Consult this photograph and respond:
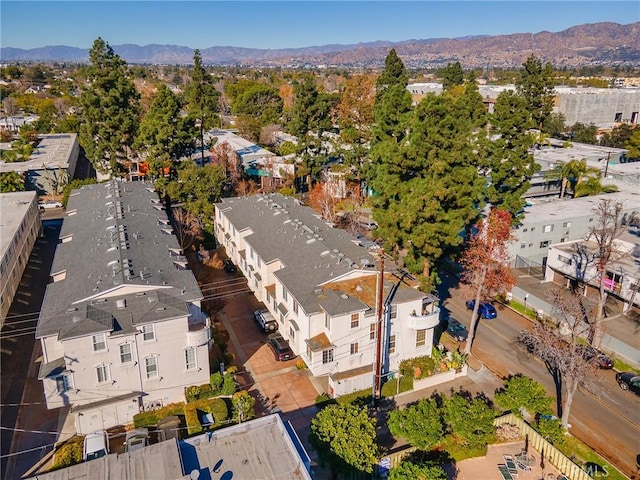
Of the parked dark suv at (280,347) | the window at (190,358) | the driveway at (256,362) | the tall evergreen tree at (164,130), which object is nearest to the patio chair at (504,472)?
the driveway at (256,362)

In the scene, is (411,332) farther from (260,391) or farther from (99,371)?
(99,371)

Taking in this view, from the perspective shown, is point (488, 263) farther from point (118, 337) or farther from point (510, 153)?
point (118, 337)

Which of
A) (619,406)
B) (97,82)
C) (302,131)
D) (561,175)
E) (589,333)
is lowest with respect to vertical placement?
(619,406)

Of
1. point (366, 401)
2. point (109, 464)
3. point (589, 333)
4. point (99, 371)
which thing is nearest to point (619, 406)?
point (589, 333)

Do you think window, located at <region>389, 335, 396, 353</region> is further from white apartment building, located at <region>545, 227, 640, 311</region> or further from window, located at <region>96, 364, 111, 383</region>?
white apartment building, located at <region>545, 227, 640, 311</region>

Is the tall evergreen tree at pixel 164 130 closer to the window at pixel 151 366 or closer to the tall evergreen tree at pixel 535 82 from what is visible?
the window at pixel 151 366

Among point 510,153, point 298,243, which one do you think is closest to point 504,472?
point 298,243

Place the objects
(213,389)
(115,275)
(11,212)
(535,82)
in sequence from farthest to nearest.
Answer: (535,82) → (11,212) → (115,275) → (213,389)
